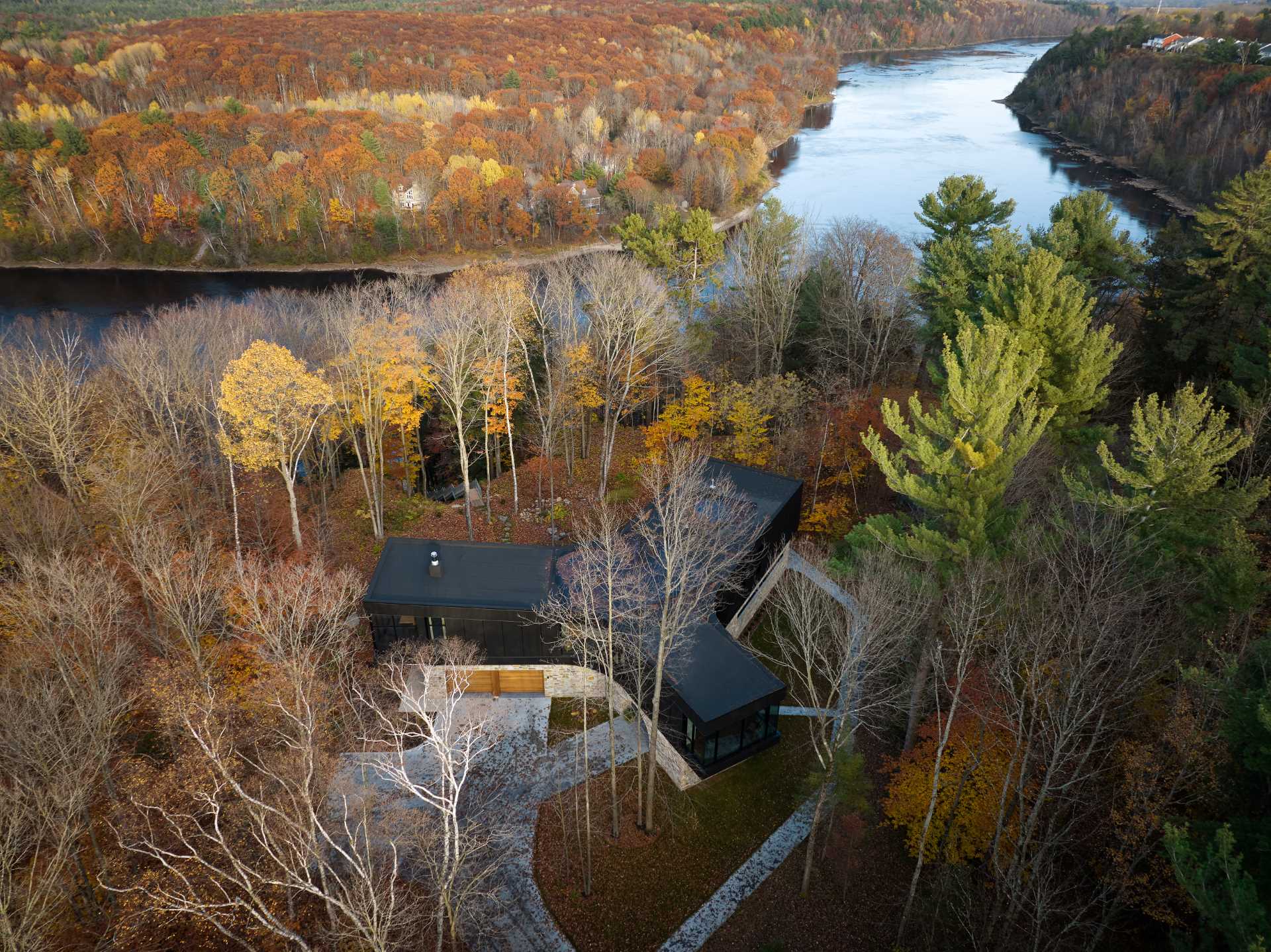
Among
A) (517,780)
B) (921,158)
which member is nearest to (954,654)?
(517,780)

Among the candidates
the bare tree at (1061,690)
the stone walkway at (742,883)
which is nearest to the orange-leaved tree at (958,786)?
the bare tree at (1061,690)

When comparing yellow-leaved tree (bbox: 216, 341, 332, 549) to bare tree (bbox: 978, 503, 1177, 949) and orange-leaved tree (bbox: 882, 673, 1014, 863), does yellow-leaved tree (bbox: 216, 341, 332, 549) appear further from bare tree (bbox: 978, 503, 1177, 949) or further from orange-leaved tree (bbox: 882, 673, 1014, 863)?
bare tree (bbox: 978, 503, 1177, 949)

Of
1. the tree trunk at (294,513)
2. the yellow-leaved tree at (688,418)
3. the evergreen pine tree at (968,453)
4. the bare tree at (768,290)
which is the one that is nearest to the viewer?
the evergreen pine tree at (968,453)

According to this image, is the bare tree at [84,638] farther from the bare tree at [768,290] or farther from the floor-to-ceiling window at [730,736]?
the bare tree at [768,290]

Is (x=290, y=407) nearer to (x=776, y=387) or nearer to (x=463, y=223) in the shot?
(x=776, y=387)

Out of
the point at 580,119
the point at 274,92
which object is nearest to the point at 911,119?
the point at 580,119

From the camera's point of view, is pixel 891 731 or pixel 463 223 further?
pixel 463 223
